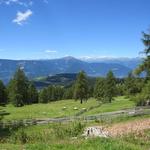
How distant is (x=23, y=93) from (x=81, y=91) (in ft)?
58.3

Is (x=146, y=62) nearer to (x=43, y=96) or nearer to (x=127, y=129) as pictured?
(x=127, y=129)

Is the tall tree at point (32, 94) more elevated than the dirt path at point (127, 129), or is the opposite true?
the dirt path at point (127, 129)

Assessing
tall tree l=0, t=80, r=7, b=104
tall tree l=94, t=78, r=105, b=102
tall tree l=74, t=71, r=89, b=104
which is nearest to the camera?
tall tree l=74, t=71, r=89, b=104

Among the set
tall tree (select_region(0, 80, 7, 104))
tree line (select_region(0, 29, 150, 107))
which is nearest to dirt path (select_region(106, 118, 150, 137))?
tree line (select_region(0, 29, 150, 107))

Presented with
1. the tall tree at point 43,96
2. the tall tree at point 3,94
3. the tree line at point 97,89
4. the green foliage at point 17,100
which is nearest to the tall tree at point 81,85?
the tree line at point 97,89

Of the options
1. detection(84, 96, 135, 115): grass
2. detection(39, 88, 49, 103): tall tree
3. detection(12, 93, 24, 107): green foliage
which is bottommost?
detection(39, 88, 49, 103): tall tree

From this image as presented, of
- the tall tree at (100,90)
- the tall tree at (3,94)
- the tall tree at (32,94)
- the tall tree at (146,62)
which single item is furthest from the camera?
the tall tree at (32,94)

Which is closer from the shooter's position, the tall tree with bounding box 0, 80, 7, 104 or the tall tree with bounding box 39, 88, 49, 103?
the tall tree with bounding box 0, 80, 7, 104

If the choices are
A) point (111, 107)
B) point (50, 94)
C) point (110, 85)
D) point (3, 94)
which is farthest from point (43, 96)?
point (111, 107)

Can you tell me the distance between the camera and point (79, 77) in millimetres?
101750

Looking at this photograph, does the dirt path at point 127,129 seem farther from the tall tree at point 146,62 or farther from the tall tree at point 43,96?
the tall tree at point 43,96

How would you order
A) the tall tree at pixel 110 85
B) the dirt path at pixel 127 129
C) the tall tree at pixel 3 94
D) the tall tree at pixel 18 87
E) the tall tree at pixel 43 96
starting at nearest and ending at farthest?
the dirt path at pixel 127 129, the tall tree at pixel 110 85, the tall tree at pixel 18 87, the tall tree at pixel 3 94, the tall tree at pixel 43 96

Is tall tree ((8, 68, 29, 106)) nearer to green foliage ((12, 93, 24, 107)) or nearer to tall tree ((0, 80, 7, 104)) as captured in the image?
green foliage ((12, 93, 24, 107))

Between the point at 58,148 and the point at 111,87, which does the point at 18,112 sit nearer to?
the point at 111,87
